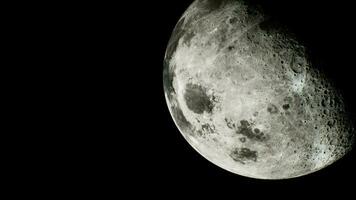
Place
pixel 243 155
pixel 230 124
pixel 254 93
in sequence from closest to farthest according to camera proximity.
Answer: pixel 254 93
pixel 230 124
pixel 243 155

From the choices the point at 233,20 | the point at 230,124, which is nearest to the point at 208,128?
the point at 230,124

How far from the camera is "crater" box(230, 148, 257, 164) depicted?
1.58 m

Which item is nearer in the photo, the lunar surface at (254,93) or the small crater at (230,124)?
the lunar surface at (254,93)

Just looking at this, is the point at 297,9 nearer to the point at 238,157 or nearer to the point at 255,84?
the point at 255,84

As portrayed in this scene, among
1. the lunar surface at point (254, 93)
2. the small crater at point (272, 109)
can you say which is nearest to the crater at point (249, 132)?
the lunar surface at point (254, 93)

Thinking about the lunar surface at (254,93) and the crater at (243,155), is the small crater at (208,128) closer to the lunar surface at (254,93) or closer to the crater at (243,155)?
the lunar surface at (254,93)

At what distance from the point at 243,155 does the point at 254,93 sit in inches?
14.5

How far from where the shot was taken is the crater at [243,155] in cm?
158

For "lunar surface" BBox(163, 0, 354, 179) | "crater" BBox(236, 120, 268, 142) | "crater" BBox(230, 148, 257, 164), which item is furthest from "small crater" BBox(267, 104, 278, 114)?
"crater" BBox(230, 148, 257, 164)

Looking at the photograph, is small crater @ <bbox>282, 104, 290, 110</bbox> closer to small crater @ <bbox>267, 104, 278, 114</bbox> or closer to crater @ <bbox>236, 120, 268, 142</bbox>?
small crater @ <bbox>267, 104, 278, 114</bbox>

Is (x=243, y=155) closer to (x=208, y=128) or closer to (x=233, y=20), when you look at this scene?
(x=208, y=128)

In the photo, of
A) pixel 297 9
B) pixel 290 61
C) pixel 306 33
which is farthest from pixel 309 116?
pixel 297 9

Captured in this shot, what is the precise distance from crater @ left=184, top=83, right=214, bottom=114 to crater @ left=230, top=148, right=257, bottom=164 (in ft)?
0.84

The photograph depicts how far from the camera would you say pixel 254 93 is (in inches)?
54.9
